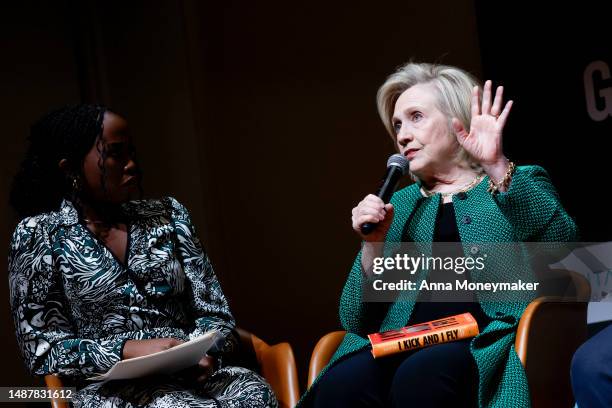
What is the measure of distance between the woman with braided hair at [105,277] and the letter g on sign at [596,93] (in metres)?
1.43

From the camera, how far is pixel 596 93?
3053mm

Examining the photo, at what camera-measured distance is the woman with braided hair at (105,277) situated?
244cm

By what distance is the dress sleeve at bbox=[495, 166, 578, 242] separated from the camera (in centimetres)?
229

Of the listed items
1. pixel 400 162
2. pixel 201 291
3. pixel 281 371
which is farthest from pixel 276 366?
pixel 400 162

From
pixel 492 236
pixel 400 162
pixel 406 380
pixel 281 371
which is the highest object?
pixel 400 162

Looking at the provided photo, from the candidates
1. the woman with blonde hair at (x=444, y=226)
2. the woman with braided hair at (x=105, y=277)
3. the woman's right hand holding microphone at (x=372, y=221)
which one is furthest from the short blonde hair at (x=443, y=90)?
the woman with braided hair at (x=105, y=277)

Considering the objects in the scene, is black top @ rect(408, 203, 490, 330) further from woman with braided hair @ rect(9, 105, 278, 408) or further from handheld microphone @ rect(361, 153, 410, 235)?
woman with braided hair @ rect(9, 105, 278, 408)

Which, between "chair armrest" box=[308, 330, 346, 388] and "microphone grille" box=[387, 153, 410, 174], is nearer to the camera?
"microphone grille" box=[387, 153, 410, 174]

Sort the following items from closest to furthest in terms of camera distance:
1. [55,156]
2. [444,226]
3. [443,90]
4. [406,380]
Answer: [406,380]
[444,226]
[443,90]
[55,156]

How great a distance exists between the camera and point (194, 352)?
2348 millimetres

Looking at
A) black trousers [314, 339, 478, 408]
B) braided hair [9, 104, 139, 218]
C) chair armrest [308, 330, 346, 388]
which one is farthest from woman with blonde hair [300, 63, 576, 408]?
braided hair [9, 104, 139, 218]

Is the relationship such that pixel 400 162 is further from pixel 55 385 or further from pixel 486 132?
pixel 55 385

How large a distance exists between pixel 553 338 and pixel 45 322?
4.58 feet

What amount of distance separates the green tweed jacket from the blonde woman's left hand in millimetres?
79
